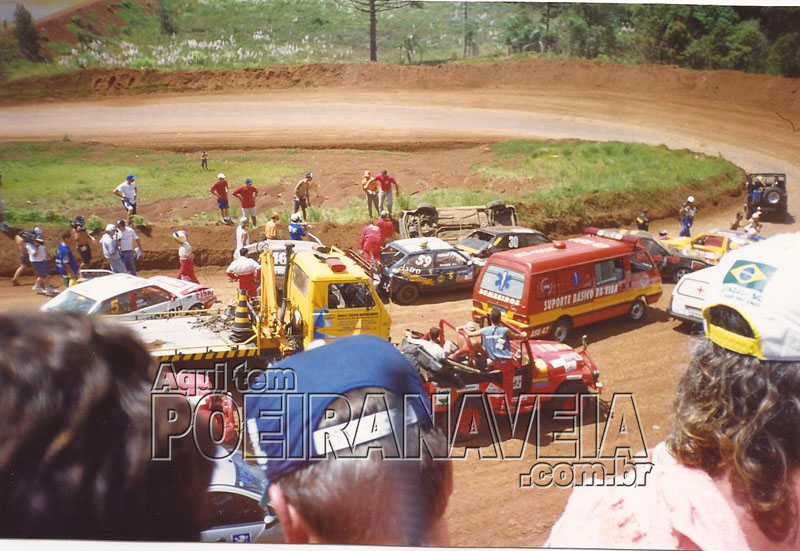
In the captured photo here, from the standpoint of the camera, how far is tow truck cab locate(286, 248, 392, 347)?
28.1 ft

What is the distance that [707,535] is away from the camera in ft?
6.57

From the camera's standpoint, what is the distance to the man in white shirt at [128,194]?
9031 mm

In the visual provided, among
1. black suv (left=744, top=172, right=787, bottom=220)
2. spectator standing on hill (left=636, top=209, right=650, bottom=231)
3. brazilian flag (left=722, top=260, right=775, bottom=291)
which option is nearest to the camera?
brazilian flag (left=722, top=260, right=775, bottom=291)

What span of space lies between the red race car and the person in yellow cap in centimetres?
310

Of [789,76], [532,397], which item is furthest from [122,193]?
[789,76]

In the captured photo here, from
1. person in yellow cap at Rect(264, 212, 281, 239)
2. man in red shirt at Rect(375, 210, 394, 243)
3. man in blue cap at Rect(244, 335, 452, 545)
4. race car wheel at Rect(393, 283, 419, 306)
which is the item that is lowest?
race car wheel at Rect(393, 283, 419, 306)

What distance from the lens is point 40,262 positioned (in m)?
8.69

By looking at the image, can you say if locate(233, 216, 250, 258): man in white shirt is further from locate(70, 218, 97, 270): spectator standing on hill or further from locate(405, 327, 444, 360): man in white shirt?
locate(405, 327, 444, 360): man in white shirt

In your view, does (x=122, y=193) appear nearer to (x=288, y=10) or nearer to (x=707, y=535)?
(x=288, y=10)

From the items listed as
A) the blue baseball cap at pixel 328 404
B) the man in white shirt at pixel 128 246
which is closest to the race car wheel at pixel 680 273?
the man in white shirt at pixel 128 246

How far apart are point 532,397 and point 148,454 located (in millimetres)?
7512

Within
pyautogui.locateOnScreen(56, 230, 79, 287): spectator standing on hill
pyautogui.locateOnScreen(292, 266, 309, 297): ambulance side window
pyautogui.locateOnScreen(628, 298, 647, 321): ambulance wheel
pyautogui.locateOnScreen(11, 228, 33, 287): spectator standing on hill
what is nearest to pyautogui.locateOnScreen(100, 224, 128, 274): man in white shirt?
pyautogui.locateOnScreen(56, 230, 79, 287): spectator standing on hill

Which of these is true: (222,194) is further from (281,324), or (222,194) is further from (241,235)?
(281,324)

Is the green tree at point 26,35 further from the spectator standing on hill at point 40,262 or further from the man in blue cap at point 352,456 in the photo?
the man in blue cap at point 352,456
